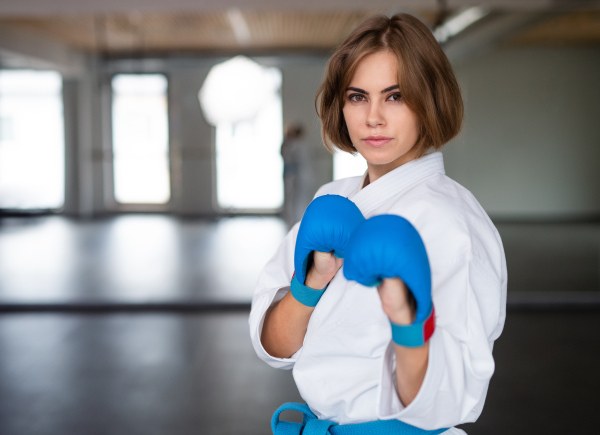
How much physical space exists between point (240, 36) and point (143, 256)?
248 cm

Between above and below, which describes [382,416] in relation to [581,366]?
above

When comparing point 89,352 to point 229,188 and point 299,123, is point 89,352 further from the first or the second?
point 299,123

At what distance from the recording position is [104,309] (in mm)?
4355

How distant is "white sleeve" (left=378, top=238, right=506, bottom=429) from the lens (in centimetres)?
76

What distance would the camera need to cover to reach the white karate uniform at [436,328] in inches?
30.0

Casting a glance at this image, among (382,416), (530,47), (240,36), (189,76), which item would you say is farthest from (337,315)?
(189,76)

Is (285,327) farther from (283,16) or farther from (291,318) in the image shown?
(283,16)

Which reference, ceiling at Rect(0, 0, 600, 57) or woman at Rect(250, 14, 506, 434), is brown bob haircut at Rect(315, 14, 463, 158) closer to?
woman at Rect(250, 14, 506, 434)

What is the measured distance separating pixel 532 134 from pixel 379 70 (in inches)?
144

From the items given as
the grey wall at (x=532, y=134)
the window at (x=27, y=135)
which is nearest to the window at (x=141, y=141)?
the grey wall at (x=532, y=134)

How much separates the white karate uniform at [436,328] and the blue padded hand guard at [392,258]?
92mm

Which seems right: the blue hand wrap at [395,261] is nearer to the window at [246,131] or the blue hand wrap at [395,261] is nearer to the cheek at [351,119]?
the cheek at [351,119]

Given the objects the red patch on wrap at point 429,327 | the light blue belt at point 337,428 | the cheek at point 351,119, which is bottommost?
the light blue belt at point 337,428

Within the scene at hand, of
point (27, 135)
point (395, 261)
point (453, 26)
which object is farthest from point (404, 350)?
point (27, 135)
